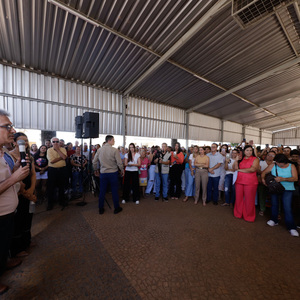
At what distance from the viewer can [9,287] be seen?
1.73 meters

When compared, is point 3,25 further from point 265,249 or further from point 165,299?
point 265,249

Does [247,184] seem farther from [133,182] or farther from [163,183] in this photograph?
[133,182]

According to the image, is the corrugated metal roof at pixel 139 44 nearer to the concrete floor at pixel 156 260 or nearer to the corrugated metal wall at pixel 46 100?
the corrugated metal wall at pixel 46 100

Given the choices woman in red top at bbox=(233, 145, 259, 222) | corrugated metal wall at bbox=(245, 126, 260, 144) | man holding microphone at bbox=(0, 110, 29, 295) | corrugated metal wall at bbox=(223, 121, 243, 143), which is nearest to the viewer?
man holding microphone at bbox=(0, 110, 29, 295)

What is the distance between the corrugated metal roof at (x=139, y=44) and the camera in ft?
14.3

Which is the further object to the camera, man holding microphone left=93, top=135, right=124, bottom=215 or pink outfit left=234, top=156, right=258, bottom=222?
man holding microphone left=93, top=135, right=124, bottom=215

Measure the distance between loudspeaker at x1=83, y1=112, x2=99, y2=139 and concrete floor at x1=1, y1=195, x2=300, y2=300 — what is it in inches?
86.9

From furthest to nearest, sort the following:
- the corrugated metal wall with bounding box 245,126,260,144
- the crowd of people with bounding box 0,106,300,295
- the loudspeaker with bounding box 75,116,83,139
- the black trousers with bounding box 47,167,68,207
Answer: the corrugated metal wall with bounding box 245,126,260,144, the loudspeaker with bounding box 75,116,83,139, the black trousers with bounding box 47,167,68,207, the crowd of people with bounding box 0,106,300,295

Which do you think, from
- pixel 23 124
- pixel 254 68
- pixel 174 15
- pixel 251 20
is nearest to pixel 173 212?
pixel 174 15

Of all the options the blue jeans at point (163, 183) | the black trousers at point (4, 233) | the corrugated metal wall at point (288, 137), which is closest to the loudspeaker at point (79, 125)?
the blue jeans at point (163, 183)

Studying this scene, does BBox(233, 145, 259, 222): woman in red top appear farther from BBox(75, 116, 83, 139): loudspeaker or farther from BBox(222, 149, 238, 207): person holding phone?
BBox(75, 116, 83, 139): loudspeaker

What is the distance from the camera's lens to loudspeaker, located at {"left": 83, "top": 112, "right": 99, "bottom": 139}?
14.3ft

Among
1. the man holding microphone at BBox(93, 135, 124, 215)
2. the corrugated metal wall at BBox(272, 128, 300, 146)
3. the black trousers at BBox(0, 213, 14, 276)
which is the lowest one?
the black trousers at BBox(0, 213, 14, 276)

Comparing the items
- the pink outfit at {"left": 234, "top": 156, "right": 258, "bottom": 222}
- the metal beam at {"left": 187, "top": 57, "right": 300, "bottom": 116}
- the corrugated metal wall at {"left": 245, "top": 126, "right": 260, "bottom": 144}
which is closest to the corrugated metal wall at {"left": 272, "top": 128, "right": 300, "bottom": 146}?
the corrugated metal wall at {"left": 245, "top": 126, "right": 260, "bottom": 144}
